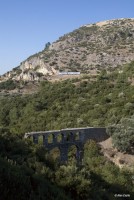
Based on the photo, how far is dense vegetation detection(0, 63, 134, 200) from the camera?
10172 millimetres

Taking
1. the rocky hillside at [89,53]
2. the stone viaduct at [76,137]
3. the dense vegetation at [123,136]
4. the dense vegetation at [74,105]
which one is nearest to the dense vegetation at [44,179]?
the dense vegetation at [123,136]

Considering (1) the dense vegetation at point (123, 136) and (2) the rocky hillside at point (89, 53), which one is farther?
(2) the rocky hillside at point (89, 53)

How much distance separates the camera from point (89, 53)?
89.4 m

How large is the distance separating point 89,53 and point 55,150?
61.8 meters

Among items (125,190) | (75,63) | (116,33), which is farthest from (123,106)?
(116,33)

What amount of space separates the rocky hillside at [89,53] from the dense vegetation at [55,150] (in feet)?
63.5

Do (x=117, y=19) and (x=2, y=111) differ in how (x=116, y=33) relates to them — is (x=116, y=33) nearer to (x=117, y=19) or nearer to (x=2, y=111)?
(x=117, y=19)

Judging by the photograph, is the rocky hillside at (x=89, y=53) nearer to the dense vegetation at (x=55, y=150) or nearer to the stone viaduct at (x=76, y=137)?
the dense vegetation at (x=55, y=150)

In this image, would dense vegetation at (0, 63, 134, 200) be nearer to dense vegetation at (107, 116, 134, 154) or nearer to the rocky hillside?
dense vegetation at (107, 116, 134, 154)

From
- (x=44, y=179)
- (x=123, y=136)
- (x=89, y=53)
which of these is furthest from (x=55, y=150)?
(x=89, y=53)

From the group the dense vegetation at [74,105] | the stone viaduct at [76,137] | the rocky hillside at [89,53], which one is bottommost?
the stone viaduct at [76,137]

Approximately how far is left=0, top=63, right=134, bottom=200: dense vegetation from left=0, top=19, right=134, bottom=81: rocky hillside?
19349 mm

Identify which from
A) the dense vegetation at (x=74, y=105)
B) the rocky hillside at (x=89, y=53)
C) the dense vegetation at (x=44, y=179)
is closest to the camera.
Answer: the dense vegetation at (x=44, y=179)

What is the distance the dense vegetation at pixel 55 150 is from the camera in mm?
10172
